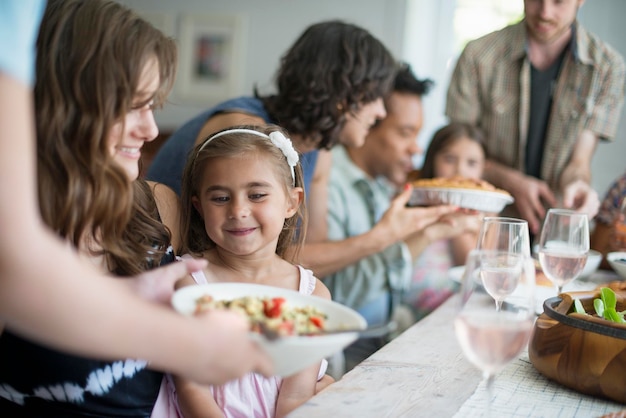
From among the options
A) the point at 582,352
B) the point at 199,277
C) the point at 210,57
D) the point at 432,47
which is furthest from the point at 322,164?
the point at 210,57

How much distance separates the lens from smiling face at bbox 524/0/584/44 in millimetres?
2988

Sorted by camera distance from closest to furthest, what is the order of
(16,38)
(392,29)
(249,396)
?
(16,38), (249,396), (392,29)

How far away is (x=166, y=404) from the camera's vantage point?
1438 mm

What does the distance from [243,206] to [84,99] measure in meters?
0.58

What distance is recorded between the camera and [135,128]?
3.95 ft

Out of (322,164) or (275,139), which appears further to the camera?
(322,164)

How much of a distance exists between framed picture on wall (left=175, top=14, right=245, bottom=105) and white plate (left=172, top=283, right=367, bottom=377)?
15.7ft

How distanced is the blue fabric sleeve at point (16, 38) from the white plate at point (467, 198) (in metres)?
1.98

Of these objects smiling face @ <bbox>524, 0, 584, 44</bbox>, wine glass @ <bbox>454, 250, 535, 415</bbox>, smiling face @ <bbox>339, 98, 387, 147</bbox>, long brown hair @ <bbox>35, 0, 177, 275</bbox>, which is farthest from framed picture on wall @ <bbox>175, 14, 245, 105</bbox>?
wine glass @ <bbox>454, 250, 535, 415</bbox>

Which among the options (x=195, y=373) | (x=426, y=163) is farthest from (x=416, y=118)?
(x=195, y=373)

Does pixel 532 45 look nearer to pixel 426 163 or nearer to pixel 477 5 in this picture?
pixel 426 163

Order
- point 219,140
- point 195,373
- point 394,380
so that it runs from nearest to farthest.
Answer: point 195,373, point 394,380, point 219,140

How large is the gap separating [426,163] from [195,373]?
2852 millimetres

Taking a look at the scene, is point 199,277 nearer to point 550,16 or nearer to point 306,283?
point 306,283
